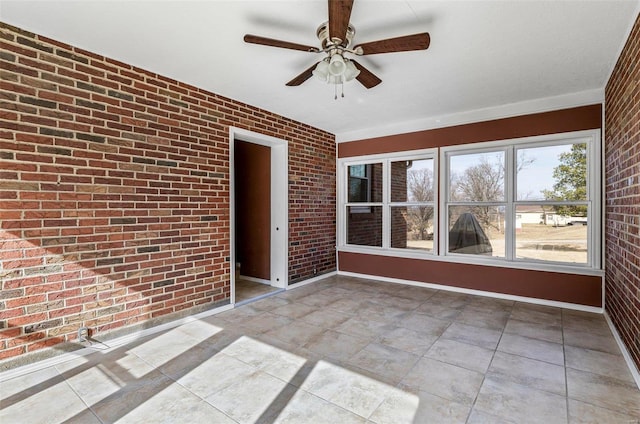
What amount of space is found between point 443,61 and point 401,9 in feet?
3.09

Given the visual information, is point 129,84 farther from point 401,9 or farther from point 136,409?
point 136,409

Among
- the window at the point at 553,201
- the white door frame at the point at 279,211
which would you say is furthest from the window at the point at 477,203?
the white door frame at the point at 279,211

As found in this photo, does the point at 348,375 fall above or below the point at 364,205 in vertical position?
below

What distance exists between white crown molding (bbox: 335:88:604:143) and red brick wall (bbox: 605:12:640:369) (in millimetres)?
237

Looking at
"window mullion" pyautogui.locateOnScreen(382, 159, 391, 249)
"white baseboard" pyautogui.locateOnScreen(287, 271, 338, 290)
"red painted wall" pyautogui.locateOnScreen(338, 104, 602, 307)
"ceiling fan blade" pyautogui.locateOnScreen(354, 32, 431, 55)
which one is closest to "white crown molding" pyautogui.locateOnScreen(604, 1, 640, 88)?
"red painted wall" pyautogui.locateOnScreen(338, 104, 602, 307)

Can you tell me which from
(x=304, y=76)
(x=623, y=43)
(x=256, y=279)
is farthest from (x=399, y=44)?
(x=256, y=279)

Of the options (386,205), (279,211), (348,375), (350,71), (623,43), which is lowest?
(348,375)

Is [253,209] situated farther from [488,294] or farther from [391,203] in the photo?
[488,294]

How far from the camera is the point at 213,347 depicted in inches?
110

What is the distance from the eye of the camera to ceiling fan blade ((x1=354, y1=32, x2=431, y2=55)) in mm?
2080

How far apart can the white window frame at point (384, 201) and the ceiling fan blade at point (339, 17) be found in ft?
10.4

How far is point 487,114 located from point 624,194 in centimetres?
202

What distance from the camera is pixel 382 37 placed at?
99.0 inches

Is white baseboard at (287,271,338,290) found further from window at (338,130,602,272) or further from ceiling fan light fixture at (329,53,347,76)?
ceiling fan light fixture at (329,53,347,76)
